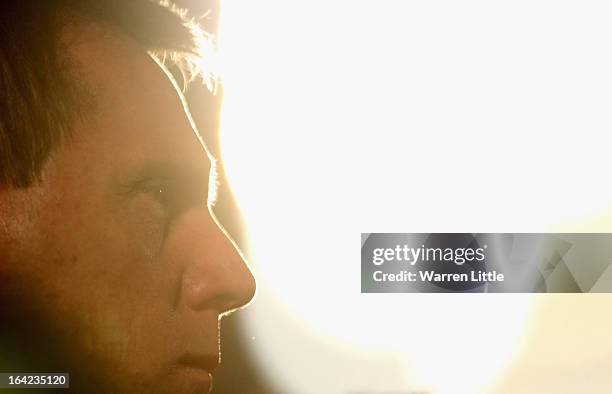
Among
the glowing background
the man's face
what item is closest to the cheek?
the man's face

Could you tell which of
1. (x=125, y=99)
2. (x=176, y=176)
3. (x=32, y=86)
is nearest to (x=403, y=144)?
(x=176, y=176)

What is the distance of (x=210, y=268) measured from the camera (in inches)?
61.1

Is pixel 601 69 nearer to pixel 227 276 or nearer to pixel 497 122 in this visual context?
pixel 497 122

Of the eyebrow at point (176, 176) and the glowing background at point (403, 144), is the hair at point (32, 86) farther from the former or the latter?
the glowing background at point (403, 144)

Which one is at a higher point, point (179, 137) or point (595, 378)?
point (179, 137)

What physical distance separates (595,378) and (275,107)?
3.05 ft

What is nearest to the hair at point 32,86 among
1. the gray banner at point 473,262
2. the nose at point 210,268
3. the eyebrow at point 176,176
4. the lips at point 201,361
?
the eyebrow at point 176,176

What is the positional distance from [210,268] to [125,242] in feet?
0.61

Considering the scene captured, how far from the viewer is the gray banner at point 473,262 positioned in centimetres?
162

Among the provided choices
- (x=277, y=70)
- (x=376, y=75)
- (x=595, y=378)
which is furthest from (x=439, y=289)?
(x=277, y=70)

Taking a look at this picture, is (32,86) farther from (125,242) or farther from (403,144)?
(403,144)

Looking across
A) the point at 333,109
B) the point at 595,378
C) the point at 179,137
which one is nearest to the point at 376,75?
the point at 333,109

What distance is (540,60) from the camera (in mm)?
A: 1640

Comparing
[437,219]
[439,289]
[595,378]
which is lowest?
[595,378]
